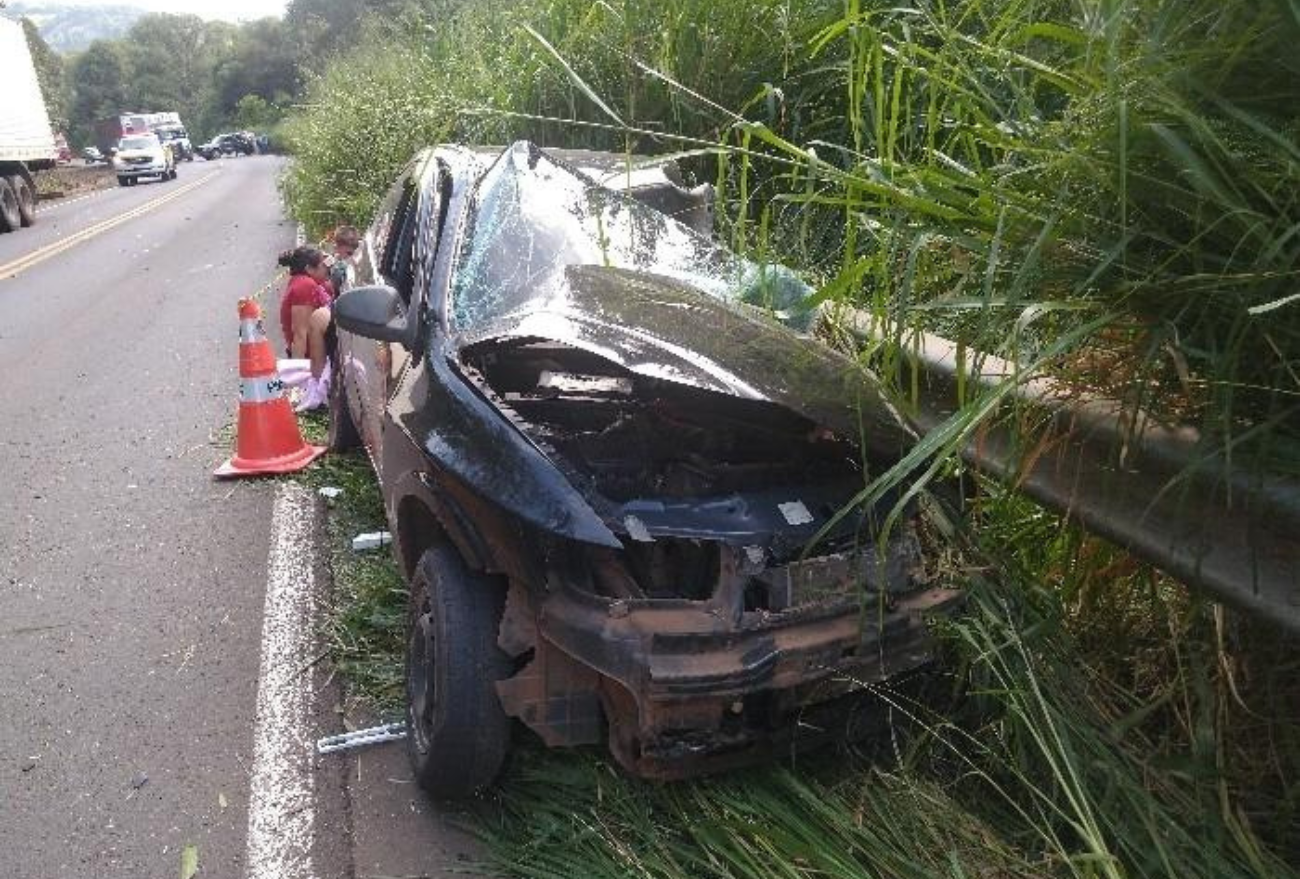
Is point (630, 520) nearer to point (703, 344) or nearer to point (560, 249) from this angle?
point (703, 344)

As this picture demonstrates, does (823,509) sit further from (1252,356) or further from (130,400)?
(130,400)

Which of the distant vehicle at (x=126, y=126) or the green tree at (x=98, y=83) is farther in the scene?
the green tree at (x=98, y=83)

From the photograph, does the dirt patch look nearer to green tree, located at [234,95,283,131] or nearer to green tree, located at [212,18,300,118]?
green tree, located at [234,95,283,131]

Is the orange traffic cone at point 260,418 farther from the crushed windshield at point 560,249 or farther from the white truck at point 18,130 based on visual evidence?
the white truck at point 18,130

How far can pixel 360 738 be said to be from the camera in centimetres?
374

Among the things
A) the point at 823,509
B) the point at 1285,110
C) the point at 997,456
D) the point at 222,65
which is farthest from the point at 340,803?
the point at 222,65

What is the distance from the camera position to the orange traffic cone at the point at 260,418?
638 cm

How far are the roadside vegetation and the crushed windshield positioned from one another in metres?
0.44

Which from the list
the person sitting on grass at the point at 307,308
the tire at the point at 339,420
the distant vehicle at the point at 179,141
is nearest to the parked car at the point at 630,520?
the tire at the point at 339,420

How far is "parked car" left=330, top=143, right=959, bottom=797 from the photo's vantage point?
9.23 ft

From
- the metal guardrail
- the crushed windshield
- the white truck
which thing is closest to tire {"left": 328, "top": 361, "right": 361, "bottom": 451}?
the crushed windshield

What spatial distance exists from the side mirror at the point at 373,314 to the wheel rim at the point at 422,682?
981 millimetres

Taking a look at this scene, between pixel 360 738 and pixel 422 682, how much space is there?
47 centimetres

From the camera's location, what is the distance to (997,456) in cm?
305
